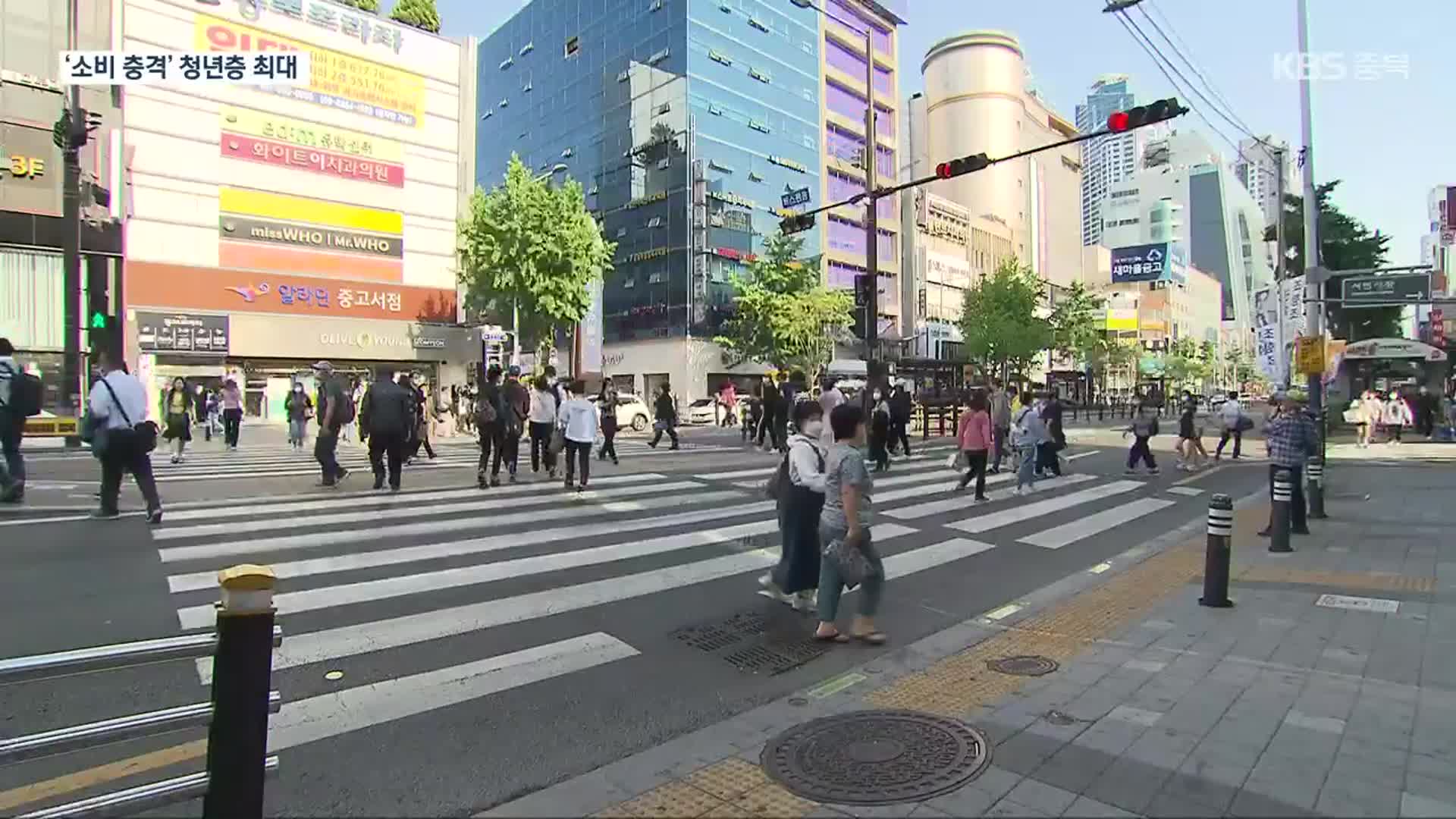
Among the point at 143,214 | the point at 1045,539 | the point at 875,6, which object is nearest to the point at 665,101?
the point at 875,6

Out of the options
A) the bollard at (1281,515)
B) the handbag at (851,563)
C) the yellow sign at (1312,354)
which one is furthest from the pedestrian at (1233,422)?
the handbag at (851,563)

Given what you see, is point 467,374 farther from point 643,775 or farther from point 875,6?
point 875,6

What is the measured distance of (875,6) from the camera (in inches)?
2399

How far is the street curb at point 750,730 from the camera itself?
3.20m

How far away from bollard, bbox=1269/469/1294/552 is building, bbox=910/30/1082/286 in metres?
77.0

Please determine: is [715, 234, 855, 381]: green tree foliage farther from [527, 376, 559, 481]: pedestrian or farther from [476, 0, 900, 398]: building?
[527, 376, 559, 481]: pedestrian

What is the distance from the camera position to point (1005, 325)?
50719mm

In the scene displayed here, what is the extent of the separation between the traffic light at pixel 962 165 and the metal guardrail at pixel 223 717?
1211cm

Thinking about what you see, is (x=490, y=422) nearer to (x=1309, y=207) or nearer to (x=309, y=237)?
(x=1309, y=207)

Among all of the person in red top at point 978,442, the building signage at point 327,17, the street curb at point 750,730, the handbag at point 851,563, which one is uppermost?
the building signage at point 327,17

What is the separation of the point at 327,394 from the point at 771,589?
805 cm

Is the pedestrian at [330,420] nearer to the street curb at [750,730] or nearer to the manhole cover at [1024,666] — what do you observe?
the street curb at [750,730]

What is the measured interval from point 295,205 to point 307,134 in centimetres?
280

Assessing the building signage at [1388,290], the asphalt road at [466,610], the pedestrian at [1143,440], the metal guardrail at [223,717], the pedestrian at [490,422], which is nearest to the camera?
the metal guardrail at [223,717]
